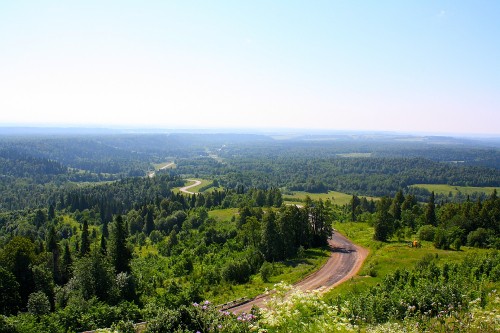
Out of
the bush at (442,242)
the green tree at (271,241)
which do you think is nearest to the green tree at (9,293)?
the green tree at (271,241)

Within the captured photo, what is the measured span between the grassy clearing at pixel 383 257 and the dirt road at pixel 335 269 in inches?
71.2

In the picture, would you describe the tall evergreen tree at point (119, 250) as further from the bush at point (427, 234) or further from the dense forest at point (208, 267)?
the bush at point (427, 234)

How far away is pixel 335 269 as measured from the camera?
5491 cm

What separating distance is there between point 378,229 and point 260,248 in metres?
27.3

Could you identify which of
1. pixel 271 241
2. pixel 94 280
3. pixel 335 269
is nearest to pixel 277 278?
pixel 335 269

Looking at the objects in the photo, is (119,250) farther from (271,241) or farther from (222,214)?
(222,214)

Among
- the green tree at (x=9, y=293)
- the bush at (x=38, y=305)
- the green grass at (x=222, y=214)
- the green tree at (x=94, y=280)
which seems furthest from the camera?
the green grass at (x=222, y=214)

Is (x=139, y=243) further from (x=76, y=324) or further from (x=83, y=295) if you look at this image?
(x=76, y=324)

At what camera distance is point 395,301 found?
28.9 metres

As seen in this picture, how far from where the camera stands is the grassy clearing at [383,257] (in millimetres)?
44094

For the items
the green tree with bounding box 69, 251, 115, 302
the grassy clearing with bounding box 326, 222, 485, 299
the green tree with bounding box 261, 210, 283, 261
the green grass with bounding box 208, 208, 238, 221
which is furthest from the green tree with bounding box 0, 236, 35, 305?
the green grass with bounding box 208, 208, 238, 221

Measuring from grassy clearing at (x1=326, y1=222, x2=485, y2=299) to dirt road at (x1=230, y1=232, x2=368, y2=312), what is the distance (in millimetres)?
1809

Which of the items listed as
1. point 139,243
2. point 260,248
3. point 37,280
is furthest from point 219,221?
point 37,280

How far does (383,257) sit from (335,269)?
9078 mm
